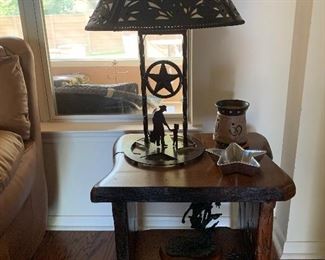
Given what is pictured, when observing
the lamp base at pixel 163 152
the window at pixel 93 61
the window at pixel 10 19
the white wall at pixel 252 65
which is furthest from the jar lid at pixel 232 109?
the window at pixel 10 19

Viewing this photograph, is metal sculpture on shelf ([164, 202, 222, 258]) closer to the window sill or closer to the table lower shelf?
the table lower shelf

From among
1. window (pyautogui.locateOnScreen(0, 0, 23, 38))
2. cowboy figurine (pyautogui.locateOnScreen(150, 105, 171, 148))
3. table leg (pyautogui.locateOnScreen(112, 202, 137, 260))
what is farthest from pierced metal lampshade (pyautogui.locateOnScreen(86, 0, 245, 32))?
window (pyautogui.locateOnScreen(0, 0, 23, 38))

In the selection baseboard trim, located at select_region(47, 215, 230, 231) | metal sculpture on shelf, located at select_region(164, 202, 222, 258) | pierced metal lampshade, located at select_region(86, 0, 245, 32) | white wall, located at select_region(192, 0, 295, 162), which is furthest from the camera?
baseboard trim, located at select_region(47, 215, 230, 231)

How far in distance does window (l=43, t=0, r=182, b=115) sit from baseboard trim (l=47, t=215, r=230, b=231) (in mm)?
555

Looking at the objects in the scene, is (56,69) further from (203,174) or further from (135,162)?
(203,174)

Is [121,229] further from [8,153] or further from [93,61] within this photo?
[93,61]

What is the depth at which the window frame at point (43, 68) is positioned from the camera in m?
1.73

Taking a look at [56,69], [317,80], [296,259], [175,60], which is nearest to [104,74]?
[56,69]

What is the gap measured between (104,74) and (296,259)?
126cm

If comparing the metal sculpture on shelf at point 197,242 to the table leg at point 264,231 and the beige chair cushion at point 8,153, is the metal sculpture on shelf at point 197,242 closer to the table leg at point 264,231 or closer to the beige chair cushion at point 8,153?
the table leg at point 264,231

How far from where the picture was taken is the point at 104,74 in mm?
1853

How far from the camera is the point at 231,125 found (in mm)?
1387

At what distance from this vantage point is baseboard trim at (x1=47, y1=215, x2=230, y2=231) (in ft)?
6.33

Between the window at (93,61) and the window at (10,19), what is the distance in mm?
135
